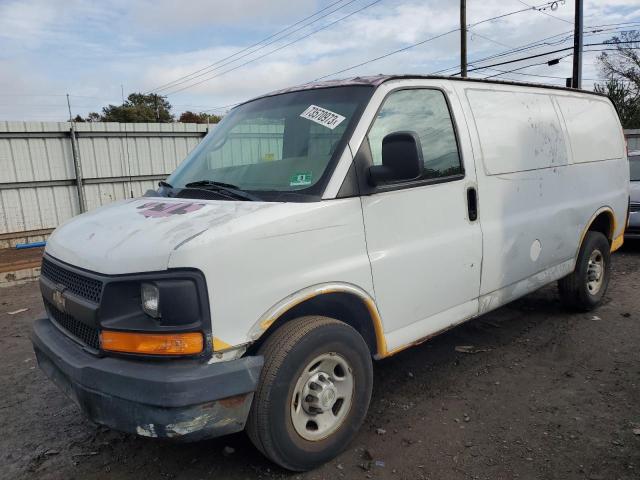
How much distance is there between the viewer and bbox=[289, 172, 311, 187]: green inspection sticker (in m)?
2.83

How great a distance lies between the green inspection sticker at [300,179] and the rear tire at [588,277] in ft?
10.9

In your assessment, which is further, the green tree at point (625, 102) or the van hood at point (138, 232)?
the green tree at point (625, 102)

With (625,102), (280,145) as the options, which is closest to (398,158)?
(280,145)

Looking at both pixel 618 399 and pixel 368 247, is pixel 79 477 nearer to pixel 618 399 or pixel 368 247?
pixel 368 247

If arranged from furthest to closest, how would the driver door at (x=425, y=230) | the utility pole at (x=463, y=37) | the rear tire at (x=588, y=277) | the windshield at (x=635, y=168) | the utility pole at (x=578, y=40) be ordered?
1. the utility pole at (x=463, y=37)
2. the utility pole at (x=578, y=40)
3. the windshield at (x=635, y=168)
4. the rear tire at (x=588, y=277)
5. the driver door at (x=425, y=230)

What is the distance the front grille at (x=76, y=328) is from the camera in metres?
2.51

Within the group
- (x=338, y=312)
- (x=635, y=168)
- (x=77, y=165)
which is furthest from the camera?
(x=77, y=165)

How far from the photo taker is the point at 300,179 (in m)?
2.87

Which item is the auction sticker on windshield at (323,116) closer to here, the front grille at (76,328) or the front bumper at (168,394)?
the front bumper at (168,394)

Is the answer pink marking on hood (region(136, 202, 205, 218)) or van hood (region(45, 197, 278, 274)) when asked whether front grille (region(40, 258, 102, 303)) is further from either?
pink marking on hood (region(136, 202, 205, 218))

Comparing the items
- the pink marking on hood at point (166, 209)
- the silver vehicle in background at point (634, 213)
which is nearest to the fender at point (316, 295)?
the pink marking on hood at point (166, 209)

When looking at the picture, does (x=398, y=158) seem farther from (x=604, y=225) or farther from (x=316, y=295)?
(x=604, y=225)

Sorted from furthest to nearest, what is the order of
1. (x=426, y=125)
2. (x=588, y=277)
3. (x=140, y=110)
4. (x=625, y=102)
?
(x=140, y=110)
(x=625, y=102)
(x=588, y=277)
(x=426, y=125)

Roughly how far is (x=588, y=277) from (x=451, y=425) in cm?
290
